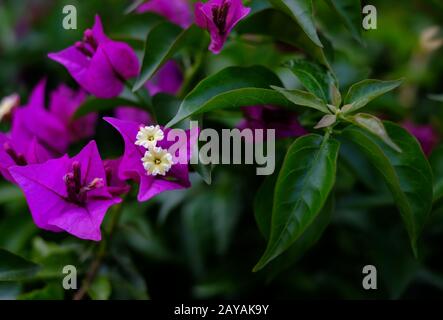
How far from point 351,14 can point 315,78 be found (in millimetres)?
116

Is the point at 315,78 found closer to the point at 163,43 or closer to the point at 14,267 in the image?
the point at 163,43

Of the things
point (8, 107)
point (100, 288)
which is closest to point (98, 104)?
point (8, 107)

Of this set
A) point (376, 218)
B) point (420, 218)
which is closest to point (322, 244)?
point (376, 218)

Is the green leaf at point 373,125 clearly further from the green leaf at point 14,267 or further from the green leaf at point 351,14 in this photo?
the green leaf at point 14,267

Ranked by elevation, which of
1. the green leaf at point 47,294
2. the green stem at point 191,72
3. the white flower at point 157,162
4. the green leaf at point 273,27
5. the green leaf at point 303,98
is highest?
the green leaf at point 273,27

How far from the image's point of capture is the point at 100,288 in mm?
928

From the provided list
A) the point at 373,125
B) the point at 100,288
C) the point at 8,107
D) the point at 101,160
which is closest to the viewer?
the point at 373,125

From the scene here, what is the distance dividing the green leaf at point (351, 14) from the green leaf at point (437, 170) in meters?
0.22

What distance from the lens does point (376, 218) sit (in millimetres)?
1173

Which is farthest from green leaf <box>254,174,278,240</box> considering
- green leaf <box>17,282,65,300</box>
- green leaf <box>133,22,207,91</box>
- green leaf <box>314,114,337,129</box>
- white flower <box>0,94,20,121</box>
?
white flower <box>0,94,20,121</box>

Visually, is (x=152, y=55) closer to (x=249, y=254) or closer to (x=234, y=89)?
(x=234, y=89)

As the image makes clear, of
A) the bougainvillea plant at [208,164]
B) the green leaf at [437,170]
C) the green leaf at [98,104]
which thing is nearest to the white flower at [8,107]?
the bougainvillea plant at [208,164]

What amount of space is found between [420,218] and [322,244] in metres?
0.48

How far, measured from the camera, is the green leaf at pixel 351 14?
0.85 meters
